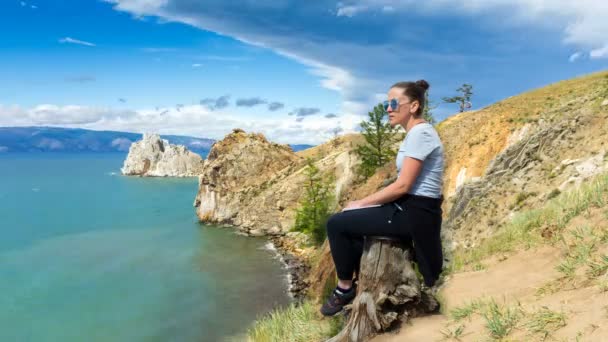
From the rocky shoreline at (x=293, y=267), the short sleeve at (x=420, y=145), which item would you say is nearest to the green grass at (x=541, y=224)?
the short sleeve at (x=420, y=145)

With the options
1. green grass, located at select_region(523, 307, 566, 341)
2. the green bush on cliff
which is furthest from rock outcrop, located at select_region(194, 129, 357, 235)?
green grass, located at select_region(523, 307, 566, 341)

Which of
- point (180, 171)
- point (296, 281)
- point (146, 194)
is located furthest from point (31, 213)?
point (180, 171)

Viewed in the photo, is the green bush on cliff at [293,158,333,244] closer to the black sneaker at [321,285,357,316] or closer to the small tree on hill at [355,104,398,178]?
the small tree on hill at [355,104,398,178]

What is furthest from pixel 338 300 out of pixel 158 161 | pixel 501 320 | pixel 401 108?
pixel 158 161

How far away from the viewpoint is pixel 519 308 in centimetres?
527

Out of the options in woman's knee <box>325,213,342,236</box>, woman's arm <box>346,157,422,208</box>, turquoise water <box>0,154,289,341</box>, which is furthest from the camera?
turquoise water <box>0,154,289,341</box>

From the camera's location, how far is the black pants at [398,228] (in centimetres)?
535

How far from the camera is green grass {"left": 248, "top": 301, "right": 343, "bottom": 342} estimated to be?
8039 mm

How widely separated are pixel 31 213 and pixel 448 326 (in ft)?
316

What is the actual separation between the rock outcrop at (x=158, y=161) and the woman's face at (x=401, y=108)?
554 ft

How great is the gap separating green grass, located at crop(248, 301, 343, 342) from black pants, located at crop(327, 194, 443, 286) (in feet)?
8.79

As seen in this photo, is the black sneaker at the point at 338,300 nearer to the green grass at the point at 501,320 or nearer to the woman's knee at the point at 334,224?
the woman's knee at the point at 334,224

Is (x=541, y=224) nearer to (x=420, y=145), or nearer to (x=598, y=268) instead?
(x=598, y=268)

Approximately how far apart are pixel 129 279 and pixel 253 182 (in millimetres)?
31354
